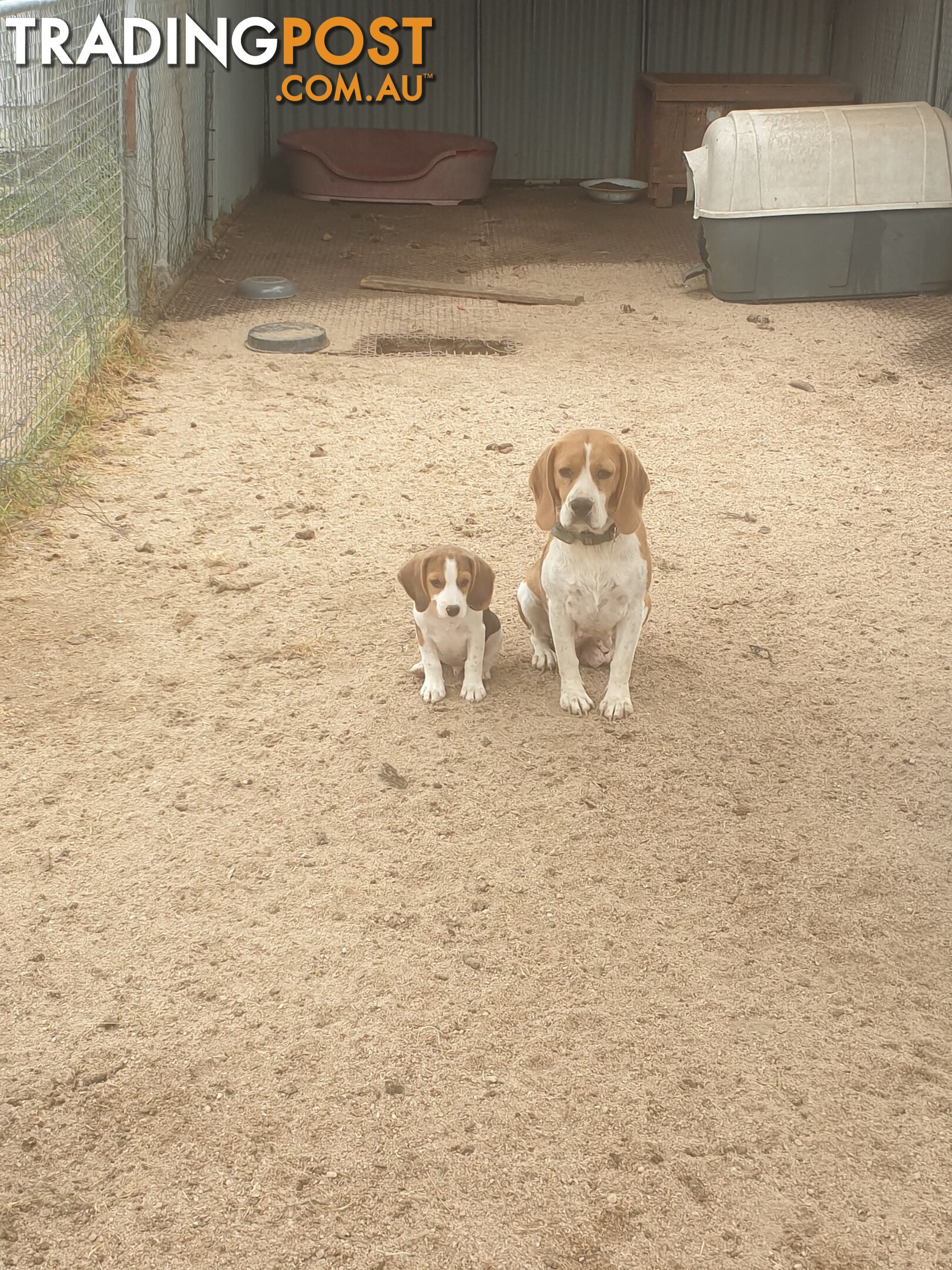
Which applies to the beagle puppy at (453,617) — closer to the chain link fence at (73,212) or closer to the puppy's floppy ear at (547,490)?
the puppy's floppy ear at (547,490)

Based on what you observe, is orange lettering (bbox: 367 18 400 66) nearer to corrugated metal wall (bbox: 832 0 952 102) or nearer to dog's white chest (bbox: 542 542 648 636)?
corrugated metal wall (bbox: 832 0 952 102)

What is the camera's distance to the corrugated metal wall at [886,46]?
10.6 meters

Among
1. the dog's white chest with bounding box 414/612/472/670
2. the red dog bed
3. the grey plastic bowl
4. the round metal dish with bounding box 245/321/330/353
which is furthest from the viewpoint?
the red dog bed

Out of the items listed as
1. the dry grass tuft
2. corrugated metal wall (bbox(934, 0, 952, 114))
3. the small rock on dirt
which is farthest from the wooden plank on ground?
the small rock on dirt

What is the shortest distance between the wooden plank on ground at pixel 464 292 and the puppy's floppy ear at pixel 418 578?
18.6ft

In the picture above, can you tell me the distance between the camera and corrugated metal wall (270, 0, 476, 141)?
1352 centimetres

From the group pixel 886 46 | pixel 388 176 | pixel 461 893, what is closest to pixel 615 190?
pixel 388 176

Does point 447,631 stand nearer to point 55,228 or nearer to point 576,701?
point 576,701

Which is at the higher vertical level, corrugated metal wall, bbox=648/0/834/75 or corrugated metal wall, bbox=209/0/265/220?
corrugated metal wall, bbox=648/0/834/75

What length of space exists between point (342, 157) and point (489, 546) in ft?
29.9

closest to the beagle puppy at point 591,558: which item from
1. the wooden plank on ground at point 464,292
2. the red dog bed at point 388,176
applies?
the wooden plank on ground at point 464,292

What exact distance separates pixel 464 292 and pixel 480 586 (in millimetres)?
5826

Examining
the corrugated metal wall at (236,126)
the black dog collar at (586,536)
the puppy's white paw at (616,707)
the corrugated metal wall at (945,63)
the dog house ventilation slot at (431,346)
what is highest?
the corrugated metal wall at (945,63)

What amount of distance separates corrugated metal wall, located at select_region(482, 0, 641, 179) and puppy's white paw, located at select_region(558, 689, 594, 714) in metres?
11.3
